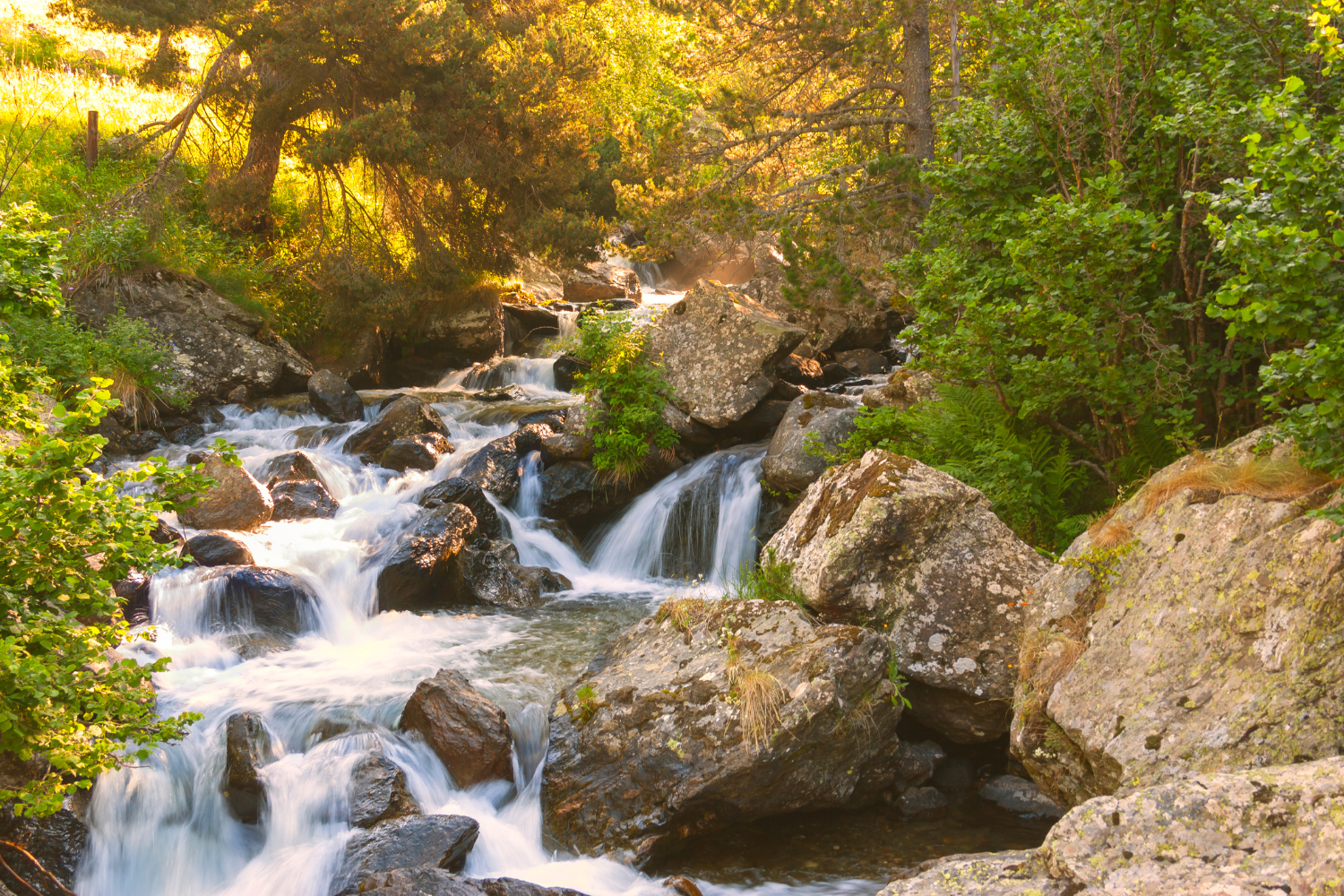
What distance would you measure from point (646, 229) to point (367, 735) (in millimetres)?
8572

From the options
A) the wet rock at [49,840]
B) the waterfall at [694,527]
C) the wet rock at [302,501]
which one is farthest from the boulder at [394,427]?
the wet rock at [49,840]

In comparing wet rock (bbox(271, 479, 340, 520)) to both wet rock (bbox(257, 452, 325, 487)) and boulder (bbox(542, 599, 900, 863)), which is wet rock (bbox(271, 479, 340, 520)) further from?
boulder (bbox(542, 599, 900, 863))

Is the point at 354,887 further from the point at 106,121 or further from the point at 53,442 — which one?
the point at 106,121

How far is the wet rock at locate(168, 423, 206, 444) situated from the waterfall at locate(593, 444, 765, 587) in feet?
23.2

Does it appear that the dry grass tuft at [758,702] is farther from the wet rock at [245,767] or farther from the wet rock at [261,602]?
the wet rock at [261,602]

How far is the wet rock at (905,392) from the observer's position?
941cm

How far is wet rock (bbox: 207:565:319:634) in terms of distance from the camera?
8500mm

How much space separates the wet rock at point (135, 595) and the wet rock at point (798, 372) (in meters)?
9.65

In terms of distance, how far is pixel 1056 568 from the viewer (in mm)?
5637

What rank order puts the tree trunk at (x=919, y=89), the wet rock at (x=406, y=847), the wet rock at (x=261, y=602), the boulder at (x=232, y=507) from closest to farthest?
the wet rock at (x=406, y=847) → the wet rock at (x=261, y=602) → the boulder at (x=232, y=507) → the tree trunk at (x=919, y=89)

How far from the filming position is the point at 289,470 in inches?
464

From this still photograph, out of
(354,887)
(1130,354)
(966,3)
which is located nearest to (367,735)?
(354,887)

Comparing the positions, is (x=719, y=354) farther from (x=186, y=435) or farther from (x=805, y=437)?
(x=186, y=435)

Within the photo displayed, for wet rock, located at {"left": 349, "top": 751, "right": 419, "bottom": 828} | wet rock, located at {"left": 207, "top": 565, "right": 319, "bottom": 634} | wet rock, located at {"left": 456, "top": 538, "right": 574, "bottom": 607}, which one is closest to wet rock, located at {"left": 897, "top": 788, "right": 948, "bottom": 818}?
wet rock, located at {"left": 349, "top": 751, "right": 419, "bottom": 828}
